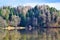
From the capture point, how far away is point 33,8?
7.64 m

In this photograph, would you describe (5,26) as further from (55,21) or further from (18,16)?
(55,21)

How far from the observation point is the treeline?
7496mm

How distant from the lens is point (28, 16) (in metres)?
7.51

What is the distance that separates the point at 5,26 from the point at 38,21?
Result: 1387 mm

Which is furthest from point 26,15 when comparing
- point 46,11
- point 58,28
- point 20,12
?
point 58,28

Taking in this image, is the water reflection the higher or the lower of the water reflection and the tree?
the lower

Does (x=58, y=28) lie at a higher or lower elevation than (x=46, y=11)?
lower

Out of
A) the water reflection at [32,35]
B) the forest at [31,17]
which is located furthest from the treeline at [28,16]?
the water reflection at [32,35]

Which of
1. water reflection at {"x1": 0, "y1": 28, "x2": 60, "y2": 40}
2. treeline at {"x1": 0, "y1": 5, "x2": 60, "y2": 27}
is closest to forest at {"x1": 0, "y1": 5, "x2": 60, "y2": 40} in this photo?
treeline at {"x1": 0, "y1": 5, "x2": 60, "y2": 27}

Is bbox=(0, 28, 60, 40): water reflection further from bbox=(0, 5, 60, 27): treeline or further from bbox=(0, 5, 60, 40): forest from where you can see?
bbox=(0, 5, 60, 27): treeline

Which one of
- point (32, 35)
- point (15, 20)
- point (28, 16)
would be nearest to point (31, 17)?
point (28, 16)

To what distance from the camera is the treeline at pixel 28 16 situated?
7.50 metres

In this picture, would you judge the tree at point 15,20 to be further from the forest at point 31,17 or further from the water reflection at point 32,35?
the water reflection at point 32,35

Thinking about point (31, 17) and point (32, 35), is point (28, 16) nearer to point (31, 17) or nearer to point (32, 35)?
point (31, 17)
